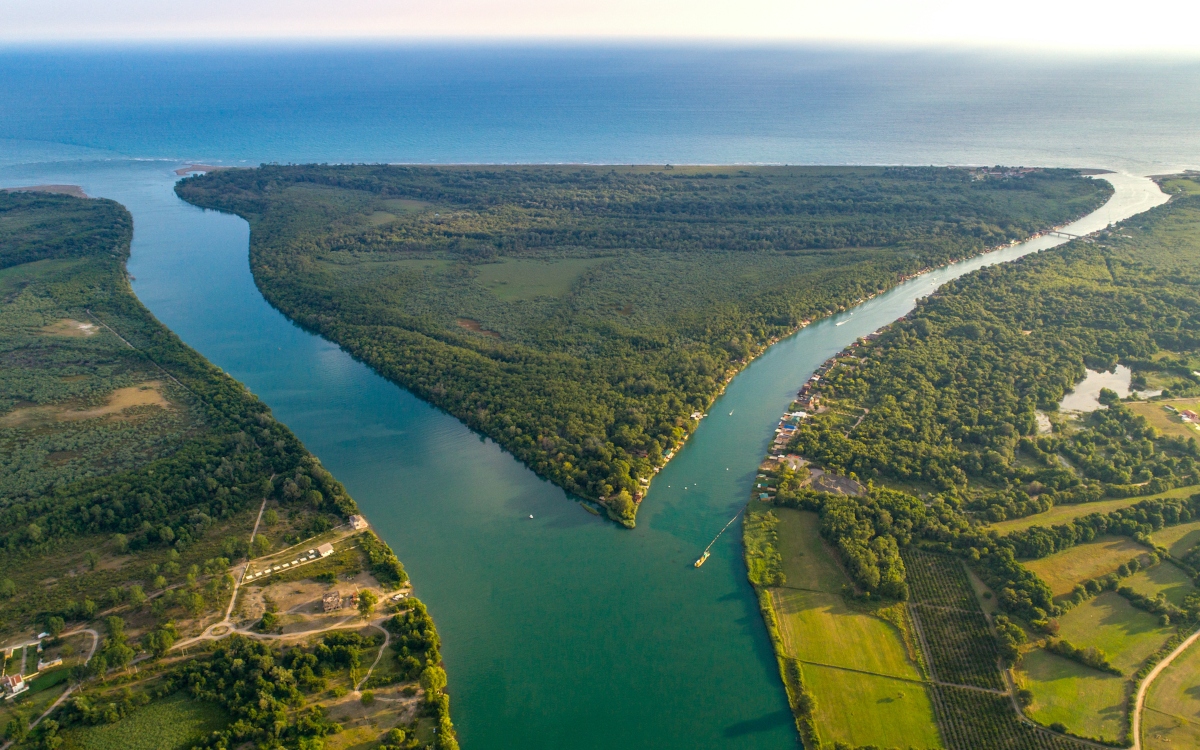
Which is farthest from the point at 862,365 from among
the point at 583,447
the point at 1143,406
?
the point at 583,447

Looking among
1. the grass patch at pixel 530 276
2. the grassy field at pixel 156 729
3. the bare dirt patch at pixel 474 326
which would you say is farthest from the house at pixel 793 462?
the grass patch at pixel 530 276

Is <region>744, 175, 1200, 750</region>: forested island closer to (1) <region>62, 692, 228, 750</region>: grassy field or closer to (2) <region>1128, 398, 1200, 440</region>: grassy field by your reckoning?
(2) <region>1128, 398, 1200, 440</region>: grassy field

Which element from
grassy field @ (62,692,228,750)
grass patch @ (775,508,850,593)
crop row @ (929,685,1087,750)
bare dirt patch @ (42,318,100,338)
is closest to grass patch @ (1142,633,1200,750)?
crop row @ (929,685,1087,750)

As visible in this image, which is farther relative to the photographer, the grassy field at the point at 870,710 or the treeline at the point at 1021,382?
the treeline at the point at 1021,382

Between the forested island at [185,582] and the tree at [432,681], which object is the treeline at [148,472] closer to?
the forested island at [185,582]

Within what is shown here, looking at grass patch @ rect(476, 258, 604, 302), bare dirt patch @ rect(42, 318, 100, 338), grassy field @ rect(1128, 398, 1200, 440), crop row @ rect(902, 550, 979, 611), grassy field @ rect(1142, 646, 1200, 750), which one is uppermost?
grass patch @ rect(476, 258, 604, 302)
